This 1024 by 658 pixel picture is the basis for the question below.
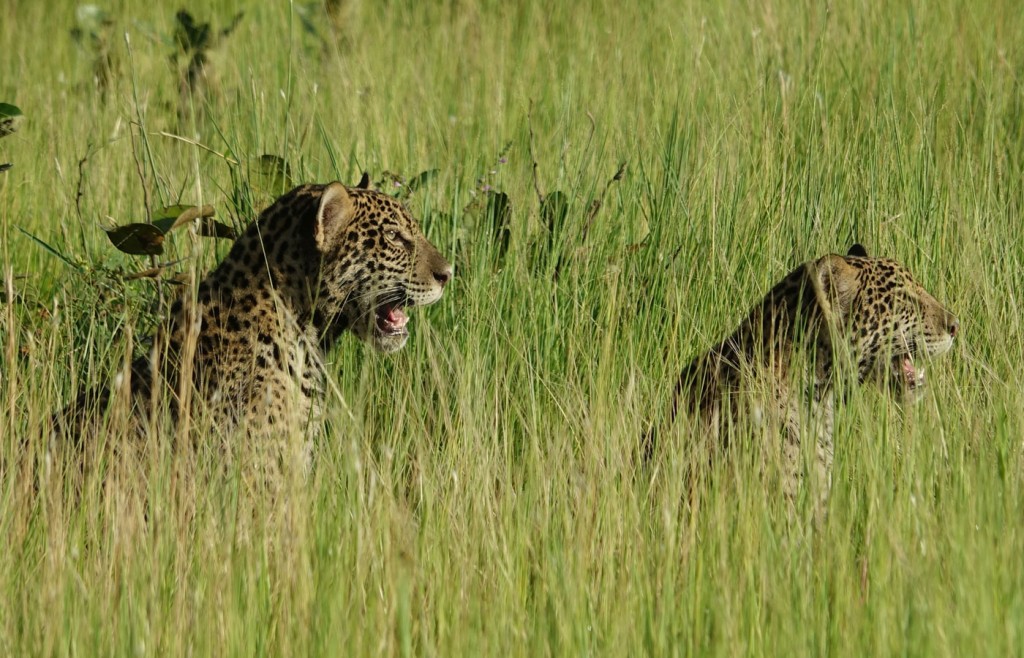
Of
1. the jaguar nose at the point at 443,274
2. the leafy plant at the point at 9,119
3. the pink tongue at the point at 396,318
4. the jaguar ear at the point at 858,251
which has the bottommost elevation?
the pink tongue at the point at 396,318

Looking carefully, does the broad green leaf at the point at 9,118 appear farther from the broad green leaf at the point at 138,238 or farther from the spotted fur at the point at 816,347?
the spotted fur at the point at 816,347

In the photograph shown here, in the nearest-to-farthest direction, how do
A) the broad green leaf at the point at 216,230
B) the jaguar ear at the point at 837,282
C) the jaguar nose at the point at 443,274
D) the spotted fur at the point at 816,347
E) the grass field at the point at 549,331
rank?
the grass field at the point at 549,331 → the spotted fur at the point at 816,347 → the jaguar ear at the point at 837,282 → the jaguar nose at the point at 443,274 → the broad green leaf at the point at 216,230

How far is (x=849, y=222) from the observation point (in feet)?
21.6

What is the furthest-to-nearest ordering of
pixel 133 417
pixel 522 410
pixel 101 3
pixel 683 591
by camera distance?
pixel 101 3 < pixel 522 410 < pixel 133 417 < pixel 683 591

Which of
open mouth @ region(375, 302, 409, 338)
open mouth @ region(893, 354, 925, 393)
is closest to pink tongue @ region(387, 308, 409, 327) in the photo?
open mouth @ region(375, 302, 409, 338)

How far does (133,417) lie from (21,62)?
4840 millimetres

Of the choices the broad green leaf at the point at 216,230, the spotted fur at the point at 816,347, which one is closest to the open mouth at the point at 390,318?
the broad green leaf at the point at 216,230

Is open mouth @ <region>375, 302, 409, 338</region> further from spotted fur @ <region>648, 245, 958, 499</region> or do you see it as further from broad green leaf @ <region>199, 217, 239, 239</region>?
spotted fur @ <region>648, 245, 958, 499</region>

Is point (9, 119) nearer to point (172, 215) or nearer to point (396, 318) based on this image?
point (172, 215)

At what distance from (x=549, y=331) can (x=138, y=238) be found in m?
1.65

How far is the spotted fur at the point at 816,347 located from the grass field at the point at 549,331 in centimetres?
19

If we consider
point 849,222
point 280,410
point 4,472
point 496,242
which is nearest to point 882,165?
point 849,222

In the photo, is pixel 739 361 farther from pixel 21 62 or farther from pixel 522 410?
pixel 21 62

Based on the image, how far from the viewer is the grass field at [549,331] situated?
146 inches
